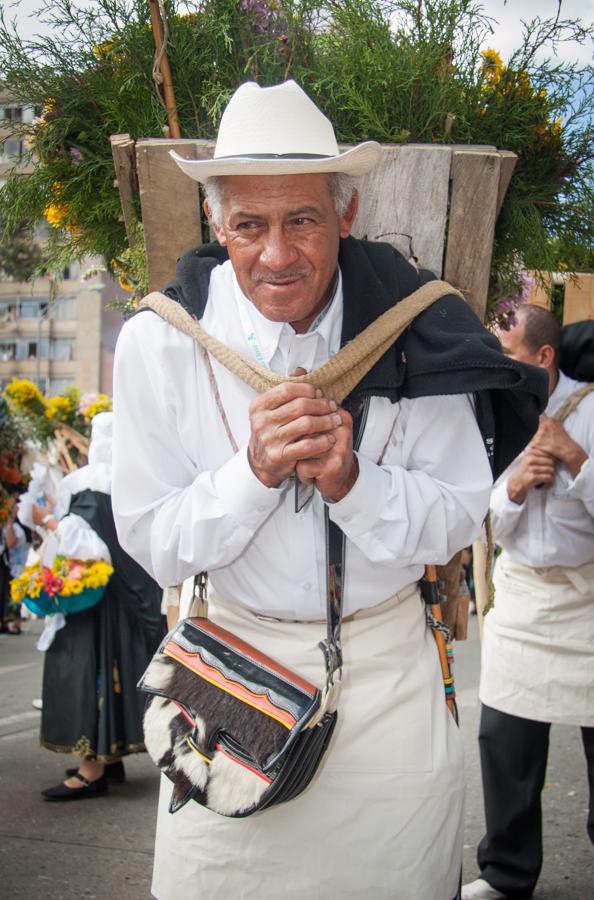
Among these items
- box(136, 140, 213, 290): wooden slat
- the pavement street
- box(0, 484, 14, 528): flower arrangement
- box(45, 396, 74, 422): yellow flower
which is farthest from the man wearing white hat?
box(45, 396, 74, 422): yellow flower

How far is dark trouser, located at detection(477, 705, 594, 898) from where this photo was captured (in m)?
4.48

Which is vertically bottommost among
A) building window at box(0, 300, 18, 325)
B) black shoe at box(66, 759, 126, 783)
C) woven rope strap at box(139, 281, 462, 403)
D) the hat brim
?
building window at box(0, 300, 18, 325)

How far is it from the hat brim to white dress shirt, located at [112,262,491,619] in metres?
0.34

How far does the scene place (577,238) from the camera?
10.8 ft

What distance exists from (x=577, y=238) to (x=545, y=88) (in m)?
0.45

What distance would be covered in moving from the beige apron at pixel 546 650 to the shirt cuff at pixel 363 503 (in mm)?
2432

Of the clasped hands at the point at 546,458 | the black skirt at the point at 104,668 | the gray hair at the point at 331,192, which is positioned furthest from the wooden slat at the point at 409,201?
the black skirt at the point at 104,668

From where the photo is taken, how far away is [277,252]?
95.0 inches

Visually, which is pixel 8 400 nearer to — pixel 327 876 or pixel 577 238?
pixel 577 238

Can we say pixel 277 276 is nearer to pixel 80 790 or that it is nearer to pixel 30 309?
pixel 80 790

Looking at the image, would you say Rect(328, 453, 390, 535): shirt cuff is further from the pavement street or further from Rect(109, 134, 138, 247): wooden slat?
the pavement street

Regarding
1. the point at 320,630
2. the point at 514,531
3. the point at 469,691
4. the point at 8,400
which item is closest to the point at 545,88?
the point at 320,630

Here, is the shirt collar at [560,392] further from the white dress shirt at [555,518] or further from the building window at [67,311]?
the building window at [67,311]

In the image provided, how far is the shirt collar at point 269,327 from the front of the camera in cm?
255
